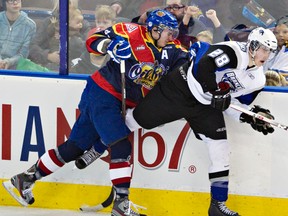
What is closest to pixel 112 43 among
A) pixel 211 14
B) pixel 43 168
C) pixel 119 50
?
pixel 119 50

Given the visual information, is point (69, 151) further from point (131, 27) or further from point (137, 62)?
point (131, 27)

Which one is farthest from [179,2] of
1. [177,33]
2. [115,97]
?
[115,97]

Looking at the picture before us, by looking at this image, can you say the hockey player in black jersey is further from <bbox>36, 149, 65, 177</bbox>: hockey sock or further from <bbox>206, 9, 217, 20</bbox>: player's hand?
<bbox>36, 149, 65, 177</bbox>: hockey sock

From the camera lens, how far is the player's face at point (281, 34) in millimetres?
5934

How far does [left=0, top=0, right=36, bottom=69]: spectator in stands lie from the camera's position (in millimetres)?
6207

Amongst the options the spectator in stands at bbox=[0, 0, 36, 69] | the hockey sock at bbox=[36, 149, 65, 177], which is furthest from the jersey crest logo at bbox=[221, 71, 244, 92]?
the spectator in stands at bbox=[0, 0, 36, 69]

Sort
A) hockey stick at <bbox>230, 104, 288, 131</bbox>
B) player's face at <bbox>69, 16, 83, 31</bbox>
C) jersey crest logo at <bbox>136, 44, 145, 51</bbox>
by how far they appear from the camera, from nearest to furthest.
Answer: hockey stick at <bbox>230, 104, 288, 131</bbox>, jersey crest logo at <bbox>136, 44, 145, 51</bbox>, player's face at <bbox>69, 16, 83, 31</bbox>

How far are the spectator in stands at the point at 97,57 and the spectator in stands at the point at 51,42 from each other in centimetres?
5

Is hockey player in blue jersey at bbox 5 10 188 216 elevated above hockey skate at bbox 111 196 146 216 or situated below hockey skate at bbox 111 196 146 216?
above

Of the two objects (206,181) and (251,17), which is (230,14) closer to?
(251,17)

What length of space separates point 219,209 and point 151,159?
0.49 meters

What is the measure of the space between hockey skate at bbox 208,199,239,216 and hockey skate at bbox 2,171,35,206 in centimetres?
98

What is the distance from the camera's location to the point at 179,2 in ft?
19.9

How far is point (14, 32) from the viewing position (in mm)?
6246
